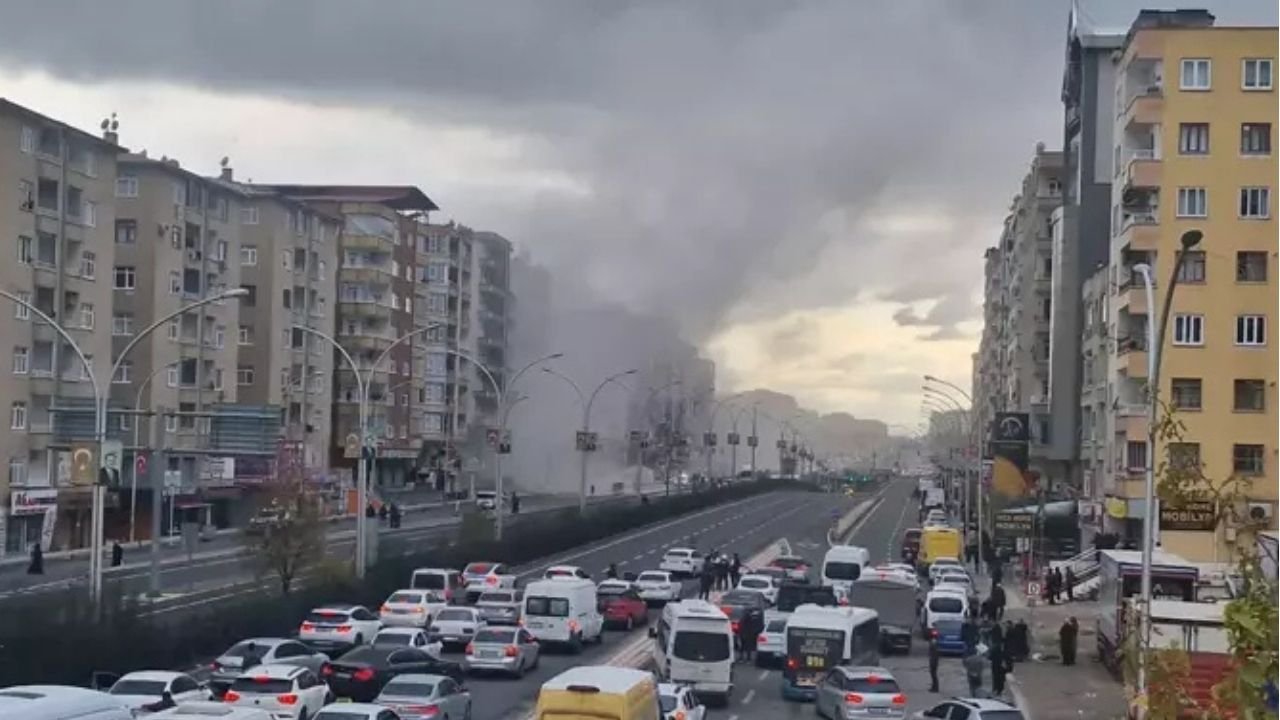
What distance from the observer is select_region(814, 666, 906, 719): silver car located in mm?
33156

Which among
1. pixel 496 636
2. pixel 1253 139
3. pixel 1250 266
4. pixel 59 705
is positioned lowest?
pixel 496 636

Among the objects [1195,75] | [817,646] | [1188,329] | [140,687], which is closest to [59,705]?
[140,687]

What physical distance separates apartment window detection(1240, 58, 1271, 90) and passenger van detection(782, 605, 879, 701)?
26370mm

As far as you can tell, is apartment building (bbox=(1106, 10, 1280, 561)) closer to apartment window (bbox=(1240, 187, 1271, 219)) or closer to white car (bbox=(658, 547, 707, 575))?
apartment window (bbox=(1240, 187, 1271, 219))

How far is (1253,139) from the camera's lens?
191 feet

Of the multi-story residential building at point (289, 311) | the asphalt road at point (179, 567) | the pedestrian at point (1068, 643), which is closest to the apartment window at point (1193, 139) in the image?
the pedestrian at point (1068, 643)

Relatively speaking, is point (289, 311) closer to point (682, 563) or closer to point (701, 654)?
point (682, 563)

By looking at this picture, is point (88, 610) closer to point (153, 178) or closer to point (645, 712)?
point (645, 712)

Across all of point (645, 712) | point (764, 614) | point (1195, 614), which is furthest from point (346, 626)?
point (1195, 614)

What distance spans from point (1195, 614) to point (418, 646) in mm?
15844

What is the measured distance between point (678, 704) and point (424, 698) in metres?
4.18

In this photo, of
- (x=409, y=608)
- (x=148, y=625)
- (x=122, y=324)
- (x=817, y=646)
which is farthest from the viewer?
(x=122, y=324)

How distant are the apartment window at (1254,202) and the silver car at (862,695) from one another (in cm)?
2919

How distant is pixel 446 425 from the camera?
13362cm
